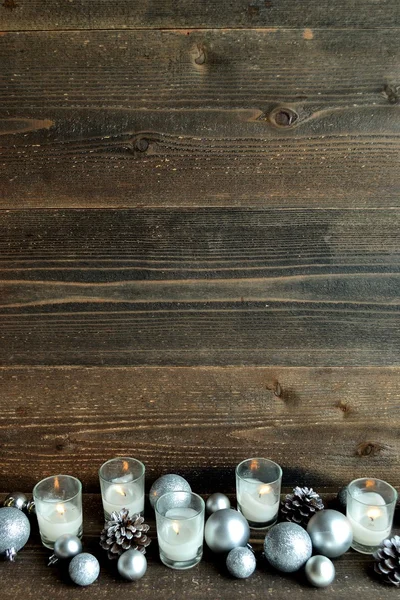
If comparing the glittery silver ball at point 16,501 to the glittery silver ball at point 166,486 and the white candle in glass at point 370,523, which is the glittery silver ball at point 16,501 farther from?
the white candle in glass at point 370,523

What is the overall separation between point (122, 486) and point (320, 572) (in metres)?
0.32

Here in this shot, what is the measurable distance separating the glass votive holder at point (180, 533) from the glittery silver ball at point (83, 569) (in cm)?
10

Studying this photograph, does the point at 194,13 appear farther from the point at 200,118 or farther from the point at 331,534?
the point at 331,534

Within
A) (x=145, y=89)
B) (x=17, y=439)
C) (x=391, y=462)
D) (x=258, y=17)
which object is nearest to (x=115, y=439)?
(x=17, y=439)

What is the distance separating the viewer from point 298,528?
892 millimetres

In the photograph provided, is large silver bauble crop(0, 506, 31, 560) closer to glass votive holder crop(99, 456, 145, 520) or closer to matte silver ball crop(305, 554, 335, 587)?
glass votive holder crop(99, 456, 145, 520)

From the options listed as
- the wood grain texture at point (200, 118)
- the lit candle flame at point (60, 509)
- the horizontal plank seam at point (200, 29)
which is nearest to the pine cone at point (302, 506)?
the lit candle flame at point (60, 509)

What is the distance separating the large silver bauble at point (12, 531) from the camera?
0.91 m

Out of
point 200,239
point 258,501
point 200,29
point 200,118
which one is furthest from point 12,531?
point 200,29

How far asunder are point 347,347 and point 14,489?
0.61 metres

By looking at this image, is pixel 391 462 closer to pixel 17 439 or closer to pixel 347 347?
pixel 347 347

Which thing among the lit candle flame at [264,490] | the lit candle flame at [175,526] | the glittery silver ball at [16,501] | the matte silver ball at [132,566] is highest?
the lit candle flame at [264,490]

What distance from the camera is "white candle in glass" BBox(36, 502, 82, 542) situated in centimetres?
92

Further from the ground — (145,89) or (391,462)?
(145,89)
